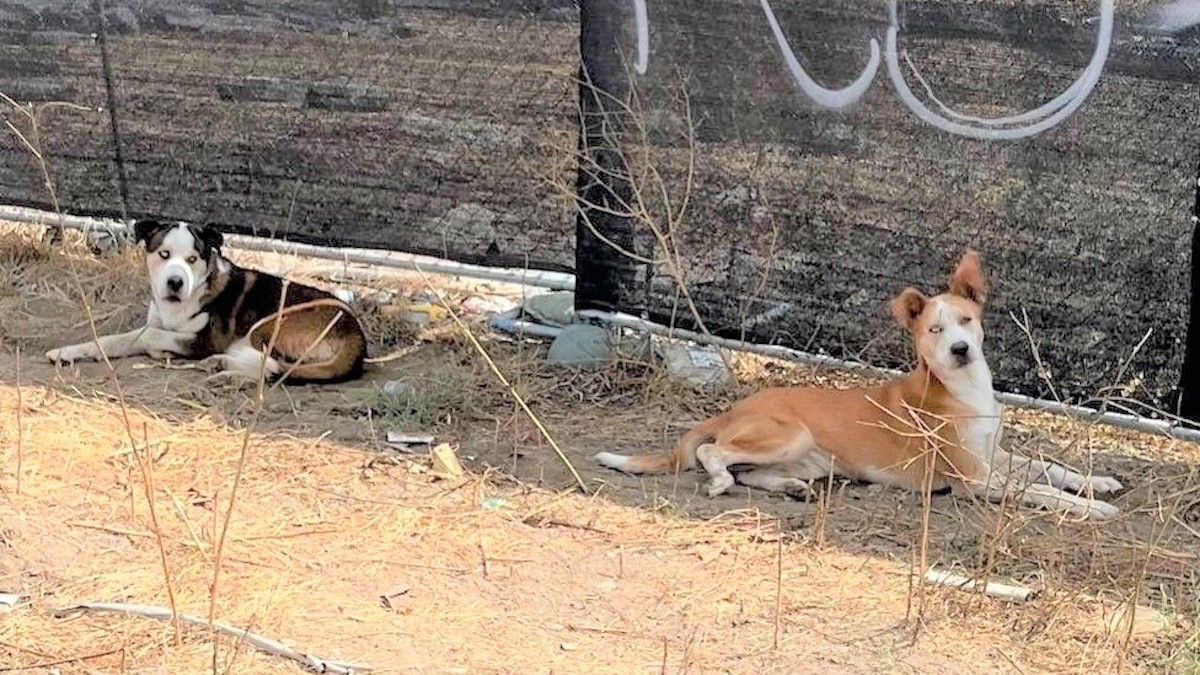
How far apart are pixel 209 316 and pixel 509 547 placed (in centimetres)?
260

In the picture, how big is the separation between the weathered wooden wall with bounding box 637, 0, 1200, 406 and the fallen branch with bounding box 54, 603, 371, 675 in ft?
9.56

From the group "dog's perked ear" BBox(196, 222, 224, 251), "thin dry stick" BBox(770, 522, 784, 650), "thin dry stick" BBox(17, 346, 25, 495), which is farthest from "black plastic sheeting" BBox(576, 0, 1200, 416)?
"thin dry stick" BBox(17, 346, 25, 495)

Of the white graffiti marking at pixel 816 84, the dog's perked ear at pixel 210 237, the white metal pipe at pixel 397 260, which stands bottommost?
the white metal pipe at pixel 397 260

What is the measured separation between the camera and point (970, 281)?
217 inches

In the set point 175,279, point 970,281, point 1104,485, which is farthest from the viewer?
point 175,279

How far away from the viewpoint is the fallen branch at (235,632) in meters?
4.02

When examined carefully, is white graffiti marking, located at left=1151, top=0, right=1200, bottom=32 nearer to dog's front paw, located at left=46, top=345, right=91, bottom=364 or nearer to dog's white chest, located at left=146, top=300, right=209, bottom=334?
dog's white chest, located at left=146, top=300, right=209, bottom=334

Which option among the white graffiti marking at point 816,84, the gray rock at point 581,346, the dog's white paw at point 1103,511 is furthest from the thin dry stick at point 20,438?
the dog's white paw at point 1103,511

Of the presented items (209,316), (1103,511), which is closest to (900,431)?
(1103,511)

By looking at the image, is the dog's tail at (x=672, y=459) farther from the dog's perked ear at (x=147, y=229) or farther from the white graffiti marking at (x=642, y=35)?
the dog's perked ear at (x=147, y=229)

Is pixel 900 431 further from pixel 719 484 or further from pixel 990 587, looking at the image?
pixel 990 587

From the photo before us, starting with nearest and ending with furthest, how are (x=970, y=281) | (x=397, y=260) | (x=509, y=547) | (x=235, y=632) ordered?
(x=235, y=632)
(x=509, y=547)
(x=970, y=281)
(x=397, y=260)

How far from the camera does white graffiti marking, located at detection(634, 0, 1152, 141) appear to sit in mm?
5511

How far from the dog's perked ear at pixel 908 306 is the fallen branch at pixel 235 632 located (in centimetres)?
237
